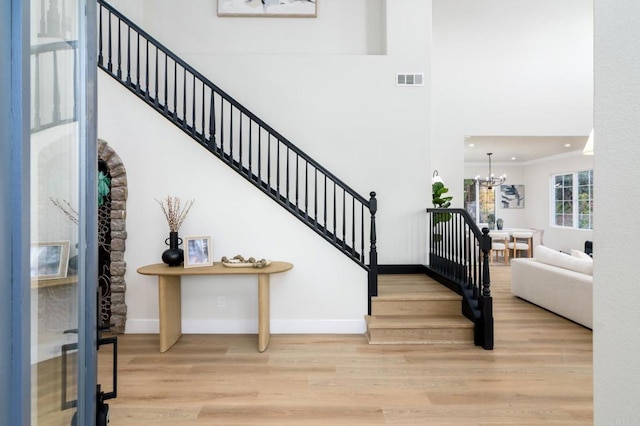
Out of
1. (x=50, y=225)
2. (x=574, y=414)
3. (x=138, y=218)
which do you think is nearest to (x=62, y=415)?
(x=50, y=225)

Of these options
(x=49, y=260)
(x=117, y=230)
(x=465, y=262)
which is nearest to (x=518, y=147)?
→ (x=465, y=262)

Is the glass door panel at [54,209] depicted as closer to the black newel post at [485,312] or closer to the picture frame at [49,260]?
the picture frame at [49,260]

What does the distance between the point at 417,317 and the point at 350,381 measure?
1.33m

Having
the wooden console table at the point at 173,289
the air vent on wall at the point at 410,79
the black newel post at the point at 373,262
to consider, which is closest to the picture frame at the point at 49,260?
A: the wooden console table at the point at 173,289

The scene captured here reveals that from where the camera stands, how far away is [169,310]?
3748 millimetres

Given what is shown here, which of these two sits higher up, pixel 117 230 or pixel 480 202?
pixel 480 202

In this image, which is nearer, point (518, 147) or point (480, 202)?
point (518, 147)

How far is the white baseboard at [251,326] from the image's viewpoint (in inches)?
160

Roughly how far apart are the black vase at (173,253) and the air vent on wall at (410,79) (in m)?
3.67

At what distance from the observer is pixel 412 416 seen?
2.50 meters

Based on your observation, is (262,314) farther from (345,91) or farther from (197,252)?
(345,91)

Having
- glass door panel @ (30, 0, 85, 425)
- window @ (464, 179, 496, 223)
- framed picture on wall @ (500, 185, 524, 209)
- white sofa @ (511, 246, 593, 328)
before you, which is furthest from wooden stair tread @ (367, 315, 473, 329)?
framed picture on wall @ (500, 185, 524, 209)

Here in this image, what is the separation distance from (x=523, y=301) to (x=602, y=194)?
507 cm

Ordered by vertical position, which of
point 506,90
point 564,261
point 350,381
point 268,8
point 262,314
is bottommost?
point 350,381
